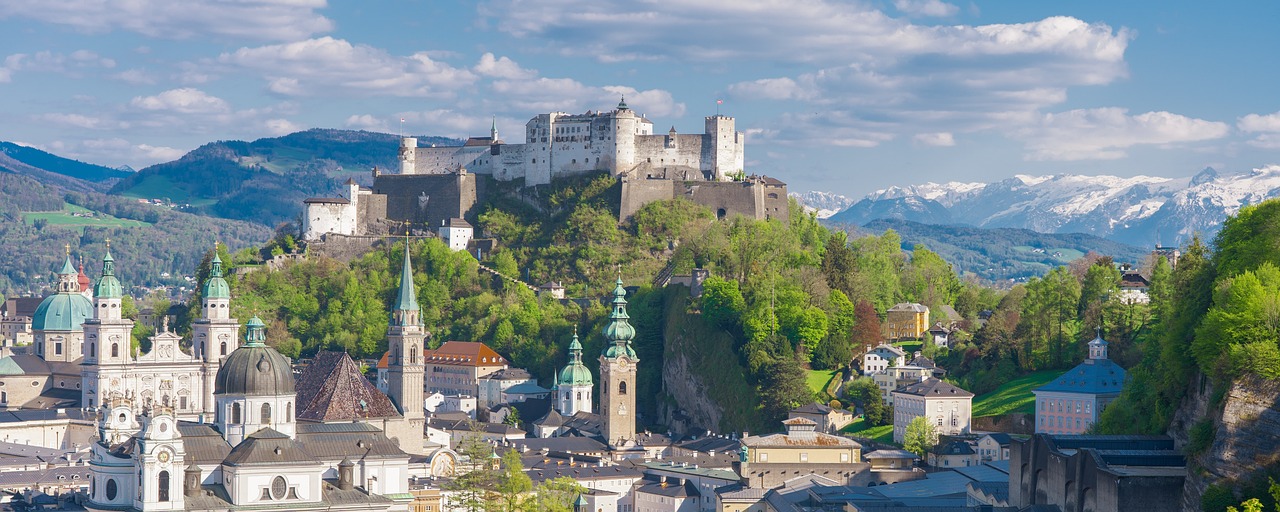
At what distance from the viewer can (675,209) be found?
13925 centimetres

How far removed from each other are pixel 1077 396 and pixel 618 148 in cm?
5235

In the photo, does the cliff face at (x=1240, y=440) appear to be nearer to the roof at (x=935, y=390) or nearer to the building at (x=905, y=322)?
the roof at (x=935, y=390)

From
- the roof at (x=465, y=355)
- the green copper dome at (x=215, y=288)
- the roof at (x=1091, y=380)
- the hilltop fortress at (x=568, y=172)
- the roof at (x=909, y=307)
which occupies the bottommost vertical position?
the roof at (x=1091, y=380)

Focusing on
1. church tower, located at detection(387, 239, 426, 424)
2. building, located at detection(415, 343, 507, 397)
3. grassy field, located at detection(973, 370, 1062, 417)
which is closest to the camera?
grassy field, located at detection(973, 370, 1062, 417)

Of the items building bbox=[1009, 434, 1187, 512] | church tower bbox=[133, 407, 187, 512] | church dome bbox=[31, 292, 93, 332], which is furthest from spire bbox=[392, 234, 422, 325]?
building bbox=[1009, 434, 1187, 512]

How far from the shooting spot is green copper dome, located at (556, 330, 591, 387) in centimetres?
12250

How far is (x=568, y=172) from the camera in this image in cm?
14400

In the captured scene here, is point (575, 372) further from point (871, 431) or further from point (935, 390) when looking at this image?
point (935, 390)

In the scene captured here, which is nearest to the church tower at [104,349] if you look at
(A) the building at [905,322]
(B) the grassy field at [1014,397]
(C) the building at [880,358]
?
(C) the building at [880,358]

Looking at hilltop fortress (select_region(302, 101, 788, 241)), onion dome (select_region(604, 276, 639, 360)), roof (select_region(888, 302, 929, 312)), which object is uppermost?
hilltop fortress (select_region(302, 101, 788, 241))

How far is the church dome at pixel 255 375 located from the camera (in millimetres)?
83562

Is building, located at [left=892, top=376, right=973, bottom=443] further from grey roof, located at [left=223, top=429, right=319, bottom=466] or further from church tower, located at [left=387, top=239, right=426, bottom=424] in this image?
grey roof, located at [left=223, top=429, right=319, bottom=466]

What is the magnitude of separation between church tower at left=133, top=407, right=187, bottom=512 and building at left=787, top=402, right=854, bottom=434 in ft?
128

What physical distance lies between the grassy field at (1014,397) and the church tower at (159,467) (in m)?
44.6
